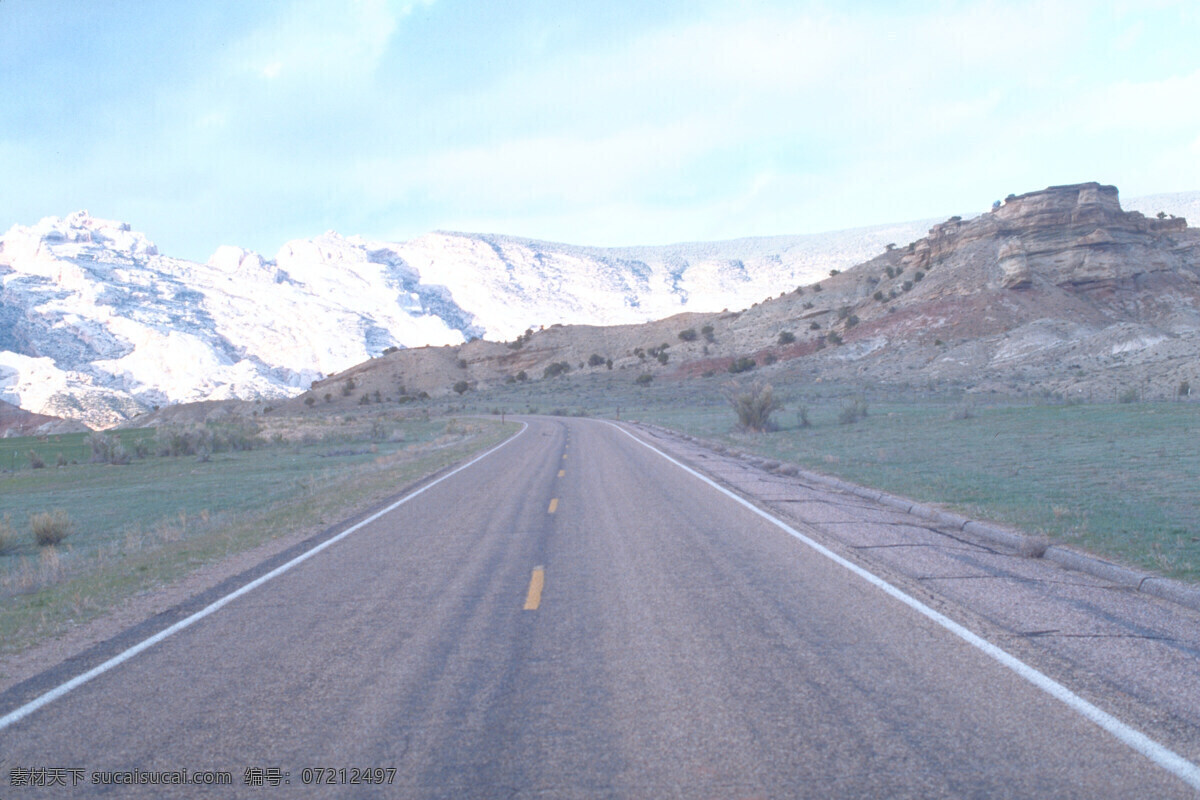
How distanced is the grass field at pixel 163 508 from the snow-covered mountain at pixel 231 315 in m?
95.0

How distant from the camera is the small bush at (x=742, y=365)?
80312mm

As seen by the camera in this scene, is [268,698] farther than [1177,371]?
No

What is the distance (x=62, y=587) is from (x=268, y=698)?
22.6 ft

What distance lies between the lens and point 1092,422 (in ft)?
86.5

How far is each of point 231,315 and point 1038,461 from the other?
174965 millimetres

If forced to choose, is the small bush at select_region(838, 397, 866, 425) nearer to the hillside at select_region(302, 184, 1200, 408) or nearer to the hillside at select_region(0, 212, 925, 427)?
the hillside at select_region(302, 184, 1200, 408)

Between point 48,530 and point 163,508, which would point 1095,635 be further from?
point 163,508

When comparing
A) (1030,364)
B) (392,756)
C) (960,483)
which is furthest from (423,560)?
(1030,364)

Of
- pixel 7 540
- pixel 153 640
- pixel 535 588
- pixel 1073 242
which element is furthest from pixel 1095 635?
pixel 1073 242

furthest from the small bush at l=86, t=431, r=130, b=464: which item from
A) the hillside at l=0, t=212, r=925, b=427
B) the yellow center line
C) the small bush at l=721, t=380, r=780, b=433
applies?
the hillside at l=0, t=212, r=925, b=427

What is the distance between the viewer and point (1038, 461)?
62.9ft

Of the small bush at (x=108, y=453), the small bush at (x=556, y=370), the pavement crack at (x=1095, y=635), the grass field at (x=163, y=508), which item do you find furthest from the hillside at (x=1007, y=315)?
the small bush at (x=108, y=453)

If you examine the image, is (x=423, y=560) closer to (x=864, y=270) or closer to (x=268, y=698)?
(x=268, y=698)

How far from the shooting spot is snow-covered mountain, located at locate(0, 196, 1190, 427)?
142250 millimetres
